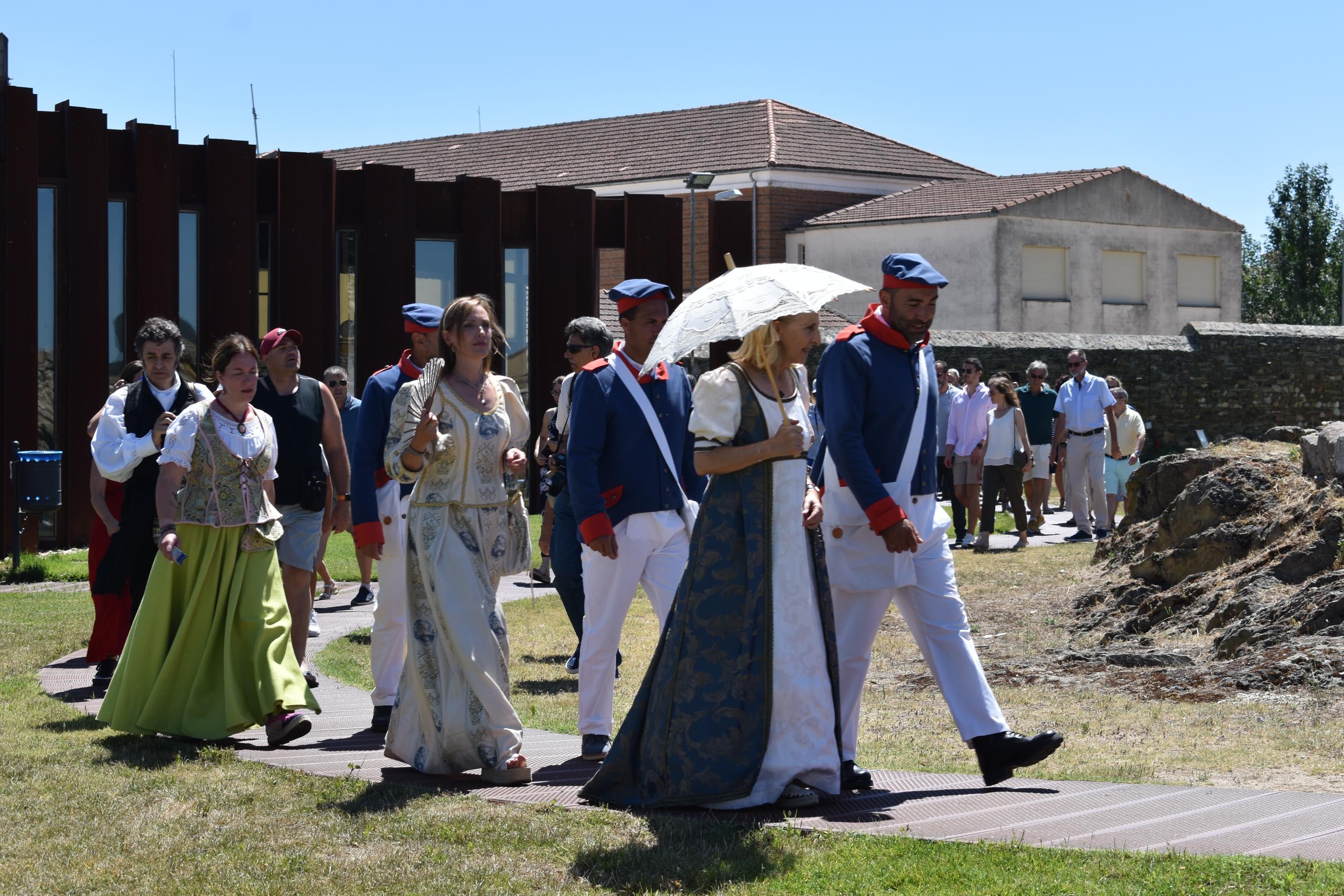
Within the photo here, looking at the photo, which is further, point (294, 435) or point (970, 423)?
point (970, 423)

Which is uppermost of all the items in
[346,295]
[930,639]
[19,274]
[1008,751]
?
[346,295]

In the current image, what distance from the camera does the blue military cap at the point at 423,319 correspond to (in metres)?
7.65

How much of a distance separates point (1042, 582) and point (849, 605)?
797cm

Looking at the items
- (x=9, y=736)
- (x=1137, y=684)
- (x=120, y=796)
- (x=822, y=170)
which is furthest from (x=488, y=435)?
(x=822, y=170)

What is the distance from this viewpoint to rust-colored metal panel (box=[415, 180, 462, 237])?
71.2 ft

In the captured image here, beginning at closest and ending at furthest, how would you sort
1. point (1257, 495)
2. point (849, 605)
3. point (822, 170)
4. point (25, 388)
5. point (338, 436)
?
point (849, 605), point (338, 436), point (1257, 495), point (25, 388), point (822, 170)

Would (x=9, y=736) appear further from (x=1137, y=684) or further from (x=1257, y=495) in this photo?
(x=1257, y=495)

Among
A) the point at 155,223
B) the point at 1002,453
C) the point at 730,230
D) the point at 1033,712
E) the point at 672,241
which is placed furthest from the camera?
the point at 730,230

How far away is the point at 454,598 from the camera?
20.7 feet

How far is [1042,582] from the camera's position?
1369 cm

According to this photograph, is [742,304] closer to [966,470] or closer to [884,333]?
[884,333]

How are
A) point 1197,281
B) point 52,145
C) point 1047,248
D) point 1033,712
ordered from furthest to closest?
point 1197,281 → point 1047,248 → point 52,145 → point 1033,712

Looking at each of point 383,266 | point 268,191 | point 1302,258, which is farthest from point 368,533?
point 1302,258

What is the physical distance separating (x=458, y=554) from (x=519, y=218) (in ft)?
55.7
